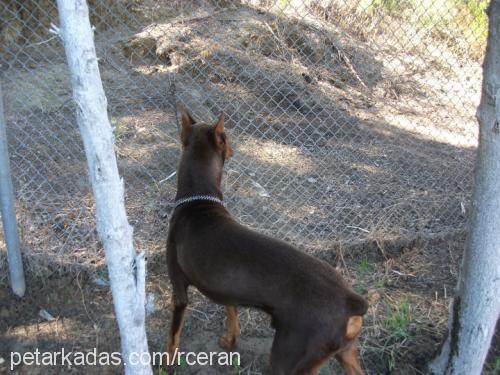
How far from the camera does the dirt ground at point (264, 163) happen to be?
3.61m

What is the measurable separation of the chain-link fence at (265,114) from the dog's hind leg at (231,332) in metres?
0.88

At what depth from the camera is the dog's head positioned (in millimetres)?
3543

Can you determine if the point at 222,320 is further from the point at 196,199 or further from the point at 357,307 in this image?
the point at 357,307

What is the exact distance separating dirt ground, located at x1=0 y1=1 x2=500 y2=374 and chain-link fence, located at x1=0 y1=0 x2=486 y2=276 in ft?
0.06

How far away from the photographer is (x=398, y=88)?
659 centimetres

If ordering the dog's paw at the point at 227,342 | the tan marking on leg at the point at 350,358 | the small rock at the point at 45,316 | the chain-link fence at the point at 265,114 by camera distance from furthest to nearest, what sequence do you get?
the chain-link fence at the point at 265,114 < the small rock at the point at 45,316 < the dog's paw at the point at 227,342 < the tan marking on leg at the point at 350,358

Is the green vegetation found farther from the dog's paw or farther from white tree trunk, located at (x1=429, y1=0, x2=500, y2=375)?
the dog's paw

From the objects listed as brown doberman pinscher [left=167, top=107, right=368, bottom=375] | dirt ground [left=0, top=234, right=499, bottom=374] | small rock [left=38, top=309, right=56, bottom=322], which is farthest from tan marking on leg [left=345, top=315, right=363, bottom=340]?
small rock [left=38, top=309, right=56, bottom=322]

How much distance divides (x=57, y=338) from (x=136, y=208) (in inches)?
47.4

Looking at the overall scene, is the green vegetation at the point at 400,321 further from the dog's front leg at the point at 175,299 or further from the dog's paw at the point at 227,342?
the dog's front leg at the point at 175,299

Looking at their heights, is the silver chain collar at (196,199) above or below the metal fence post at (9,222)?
above

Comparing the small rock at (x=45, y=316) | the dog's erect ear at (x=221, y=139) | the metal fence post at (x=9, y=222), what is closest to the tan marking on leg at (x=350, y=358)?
the dog's erect ear at (x=221, y=139)

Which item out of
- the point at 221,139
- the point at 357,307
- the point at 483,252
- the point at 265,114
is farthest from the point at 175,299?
the point at 265,114

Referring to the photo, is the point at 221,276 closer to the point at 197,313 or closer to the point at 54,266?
the point at 197,313
